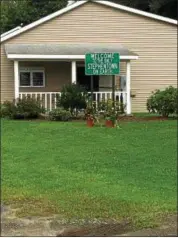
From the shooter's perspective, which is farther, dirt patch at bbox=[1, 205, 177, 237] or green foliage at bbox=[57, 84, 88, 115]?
green foliage at bbox=[57, 84, 88, 115]

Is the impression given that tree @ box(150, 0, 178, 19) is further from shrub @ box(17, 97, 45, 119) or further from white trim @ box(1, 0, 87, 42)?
shrub @ box(17, 97, 45, 119)

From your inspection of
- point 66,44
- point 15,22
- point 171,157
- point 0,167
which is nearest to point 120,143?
point 171,157

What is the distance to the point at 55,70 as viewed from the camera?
24984 millimetres

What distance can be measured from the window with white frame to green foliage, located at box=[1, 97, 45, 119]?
5.46m

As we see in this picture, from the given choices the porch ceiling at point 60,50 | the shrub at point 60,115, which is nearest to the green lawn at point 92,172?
the shrub at point 60,115

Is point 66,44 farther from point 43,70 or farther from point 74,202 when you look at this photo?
point 74,202

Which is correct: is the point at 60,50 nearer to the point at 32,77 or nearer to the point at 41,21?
the point at 41,21

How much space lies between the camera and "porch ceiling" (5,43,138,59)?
2227cm

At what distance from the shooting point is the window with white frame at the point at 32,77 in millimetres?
24875

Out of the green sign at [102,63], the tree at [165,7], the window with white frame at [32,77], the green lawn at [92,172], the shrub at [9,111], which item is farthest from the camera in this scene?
the tree at [165,7]

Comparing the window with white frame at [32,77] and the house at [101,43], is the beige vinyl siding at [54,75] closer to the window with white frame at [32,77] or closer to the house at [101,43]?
the house at [101,43]

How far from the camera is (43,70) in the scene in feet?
81.6

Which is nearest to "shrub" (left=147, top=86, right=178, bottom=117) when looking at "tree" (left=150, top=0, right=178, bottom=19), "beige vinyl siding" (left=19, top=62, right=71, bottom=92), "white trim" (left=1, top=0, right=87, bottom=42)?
"beige vinyl siding" (left=19, top=62, right=71, bottom=92)

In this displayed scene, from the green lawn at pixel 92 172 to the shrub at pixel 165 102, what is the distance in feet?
10.2
